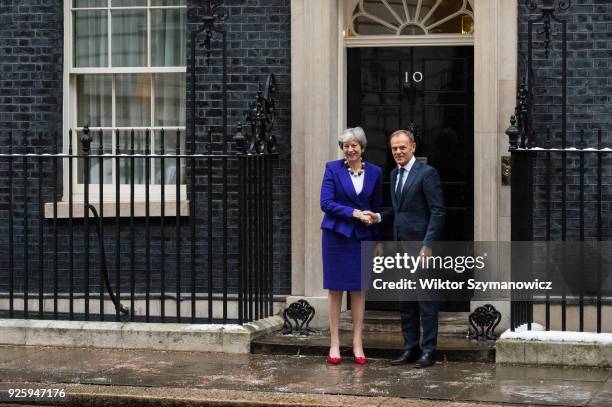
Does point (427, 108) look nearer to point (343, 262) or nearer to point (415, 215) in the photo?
point (415, 215)

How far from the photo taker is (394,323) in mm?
11953

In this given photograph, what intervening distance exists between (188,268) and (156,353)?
1.43 meters

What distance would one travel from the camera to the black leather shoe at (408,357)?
34.5 feet

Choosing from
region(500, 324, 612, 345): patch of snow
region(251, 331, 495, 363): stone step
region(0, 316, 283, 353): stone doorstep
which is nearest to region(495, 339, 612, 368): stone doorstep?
Result: region(500, 324, 612, 345): patch of snow

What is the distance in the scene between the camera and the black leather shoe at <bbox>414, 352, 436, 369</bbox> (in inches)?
408

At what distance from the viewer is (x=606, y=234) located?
1162 centimetres

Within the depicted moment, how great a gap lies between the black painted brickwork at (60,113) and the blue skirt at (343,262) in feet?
5.63

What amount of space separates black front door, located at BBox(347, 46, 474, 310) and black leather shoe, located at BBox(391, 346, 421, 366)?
6.30 ft

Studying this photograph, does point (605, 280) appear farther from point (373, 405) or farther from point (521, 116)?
point (373, 405)

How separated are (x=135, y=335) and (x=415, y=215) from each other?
2672mm

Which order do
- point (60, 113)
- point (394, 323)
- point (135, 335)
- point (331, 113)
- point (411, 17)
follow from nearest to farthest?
1. point (135, 335)
2. point (394, 323)
3. point (331, 113)
4. point (411, 17)
5. point (60, 113)

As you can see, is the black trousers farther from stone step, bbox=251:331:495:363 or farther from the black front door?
the black front door

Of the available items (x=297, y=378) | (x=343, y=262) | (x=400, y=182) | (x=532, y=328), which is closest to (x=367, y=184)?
(x=400, y=182)

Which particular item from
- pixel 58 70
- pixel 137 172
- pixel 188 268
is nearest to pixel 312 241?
pixel 188 268
